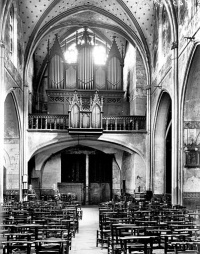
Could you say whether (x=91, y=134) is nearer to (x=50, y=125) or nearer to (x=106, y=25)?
(x=50, y=125)

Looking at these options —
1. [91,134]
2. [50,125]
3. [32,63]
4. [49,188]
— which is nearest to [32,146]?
[50,125]

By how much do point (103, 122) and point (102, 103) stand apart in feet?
7.61

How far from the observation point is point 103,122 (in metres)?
31.9

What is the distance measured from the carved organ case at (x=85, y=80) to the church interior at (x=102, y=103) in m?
0.08

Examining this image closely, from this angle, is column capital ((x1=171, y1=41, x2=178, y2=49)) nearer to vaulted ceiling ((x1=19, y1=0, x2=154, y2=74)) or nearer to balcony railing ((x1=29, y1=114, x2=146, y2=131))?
vaulted ceiling ((x1=19, y1=0, x2=154, y2=74))

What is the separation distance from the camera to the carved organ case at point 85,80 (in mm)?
34844

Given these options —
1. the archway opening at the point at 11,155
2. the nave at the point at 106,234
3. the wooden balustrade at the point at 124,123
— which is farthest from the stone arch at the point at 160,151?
the nave at the point at 106,234

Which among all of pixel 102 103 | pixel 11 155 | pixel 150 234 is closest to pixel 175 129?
pixel 102 103

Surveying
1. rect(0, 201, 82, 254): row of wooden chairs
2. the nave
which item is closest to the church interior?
the nave

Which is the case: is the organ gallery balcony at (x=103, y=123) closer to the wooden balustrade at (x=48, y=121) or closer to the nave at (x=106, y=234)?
the wooden balustrade at (x=48, y=121)

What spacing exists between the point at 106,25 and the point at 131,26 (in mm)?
2920

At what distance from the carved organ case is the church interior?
0.25 feet

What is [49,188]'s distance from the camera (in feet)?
120

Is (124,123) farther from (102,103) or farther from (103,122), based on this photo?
(102,103)
